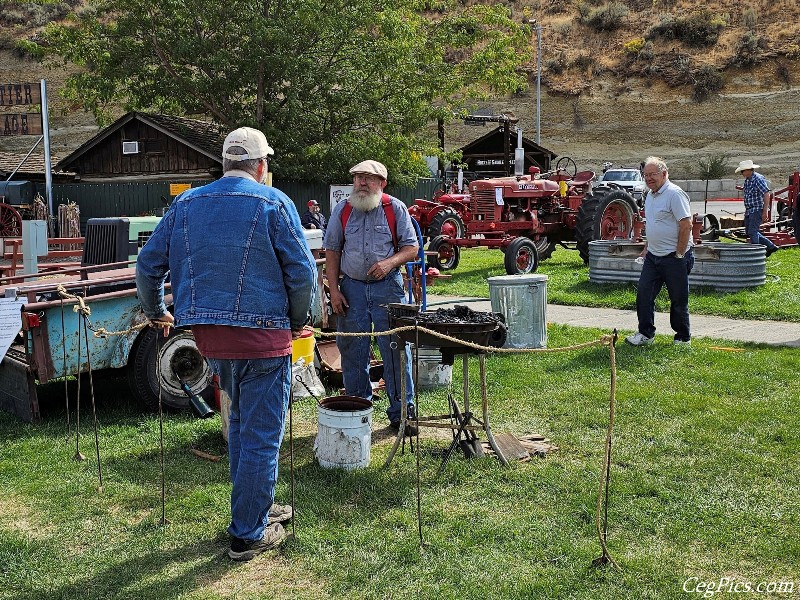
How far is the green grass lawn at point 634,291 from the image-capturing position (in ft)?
33.9

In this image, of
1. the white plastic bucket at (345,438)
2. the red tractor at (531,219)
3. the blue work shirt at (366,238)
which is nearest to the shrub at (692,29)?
the red tractor at (531,219)

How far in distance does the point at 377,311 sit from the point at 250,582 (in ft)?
7.77

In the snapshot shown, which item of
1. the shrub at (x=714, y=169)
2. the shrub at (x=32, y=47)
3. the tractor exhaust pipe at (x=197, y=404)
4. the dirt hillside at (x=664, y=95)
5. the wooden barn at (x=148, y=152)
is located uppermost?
the dirt hillside at (x=664, y=95)

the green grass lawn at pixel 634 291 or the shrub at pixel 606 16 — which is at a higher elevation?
the shrub at pixel 606 16

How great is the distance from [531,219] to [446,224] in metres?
1.70

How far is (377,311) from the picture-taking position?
19.0 feet

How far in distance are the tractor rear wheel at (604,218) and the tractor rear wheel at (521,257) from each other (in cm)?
119

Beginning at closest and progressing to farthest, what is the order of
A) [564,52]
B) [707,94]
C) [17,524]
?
[17,524], [707,94], [564,52]

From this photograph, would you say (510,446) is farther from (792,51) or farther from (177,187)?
(792,51)

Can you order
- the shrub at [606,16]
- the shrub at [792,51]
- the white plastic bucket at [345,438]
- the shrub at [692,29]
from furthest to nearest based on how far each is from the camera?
the shrub at [606,16], the shrub at [692,29], the shrub at [792,51], the white plastic bucket at [345,438]

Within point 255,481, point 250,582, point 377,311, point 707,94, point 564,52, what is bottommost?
point 250,582

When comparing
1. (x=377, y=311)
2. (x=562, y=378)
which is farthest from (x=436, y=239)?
(x=377, y=311)

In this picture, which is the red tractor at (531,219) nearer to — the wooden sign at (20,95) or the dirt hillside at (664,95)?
the wooden sign at (20,95)

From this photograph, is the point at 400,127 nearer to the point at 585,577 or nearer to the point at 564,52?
the point at 585,577
